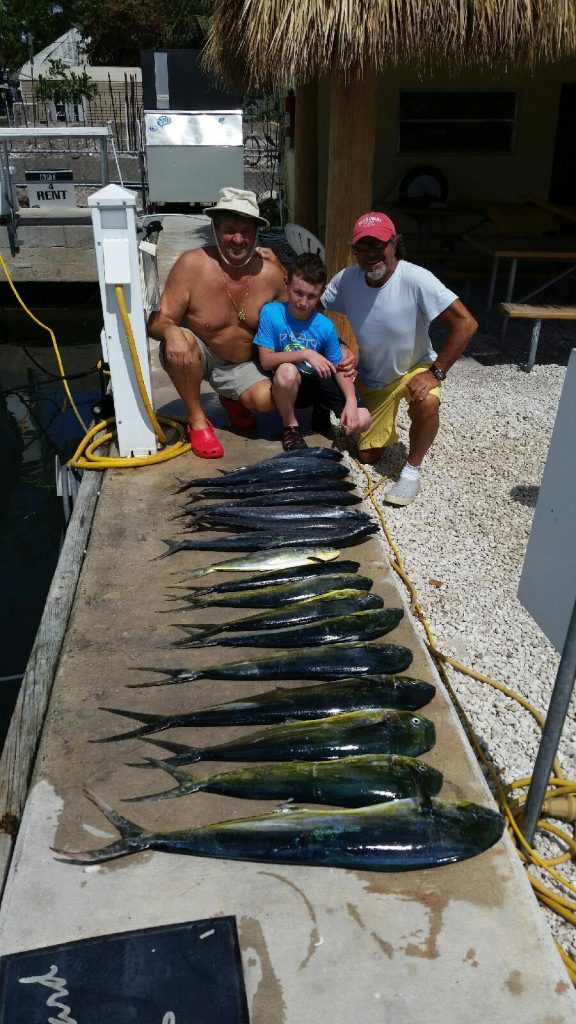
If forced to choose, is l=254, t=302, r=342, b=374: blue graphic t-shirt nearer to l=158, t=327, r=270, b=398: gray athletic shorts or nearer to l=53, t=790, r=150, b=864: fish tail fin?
l=158, t=327, r=270, b=398: gray athletic shorts

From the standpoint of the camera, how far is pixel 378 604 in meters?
3.21

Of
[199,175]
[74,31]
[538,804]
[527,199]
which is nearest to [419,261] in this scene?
[527,199]

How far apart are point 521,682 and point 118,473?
257 cm

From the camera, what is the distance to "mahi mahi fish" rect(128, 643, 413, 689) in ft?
9.34

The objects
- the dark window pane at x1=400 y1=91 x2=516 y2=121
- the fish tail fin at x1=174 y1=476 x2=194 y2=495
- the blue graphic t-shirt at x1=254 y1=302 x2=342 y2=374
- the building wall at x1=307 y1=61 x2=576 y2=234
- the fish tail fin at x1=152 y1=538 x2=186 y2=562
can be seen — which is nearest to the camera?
the fish tail fin at x1=152 y1=538 x2=186 y2=562

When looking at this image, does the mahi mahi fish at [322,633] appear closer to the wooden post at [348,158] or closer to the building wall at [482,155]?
the wooden post at [348,158]

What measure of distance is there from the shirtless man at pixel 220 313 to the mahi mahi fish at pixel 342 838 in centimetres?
284

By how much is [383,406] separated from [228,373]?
1.03 metres

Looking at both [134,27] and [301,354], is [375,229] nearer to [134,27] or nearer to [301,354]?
[301,354]

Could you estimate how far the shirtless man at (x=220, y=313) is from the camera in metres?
4.53

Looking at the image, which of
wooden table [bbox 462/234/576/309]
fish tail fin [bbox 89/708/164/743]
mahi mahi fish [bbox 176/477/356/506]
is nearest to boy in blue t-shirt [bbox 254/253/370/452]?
mahi mahi fish [bbox 176/477/356/506]

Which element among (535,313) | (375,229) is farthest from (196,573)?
(535,313)

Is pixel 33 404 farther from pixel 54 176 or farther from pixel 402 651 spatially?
pixel 402 651

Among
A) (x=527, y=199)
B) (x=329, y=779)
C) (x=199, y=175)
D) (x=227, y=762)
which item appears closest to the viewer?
(x=329, y=779)
